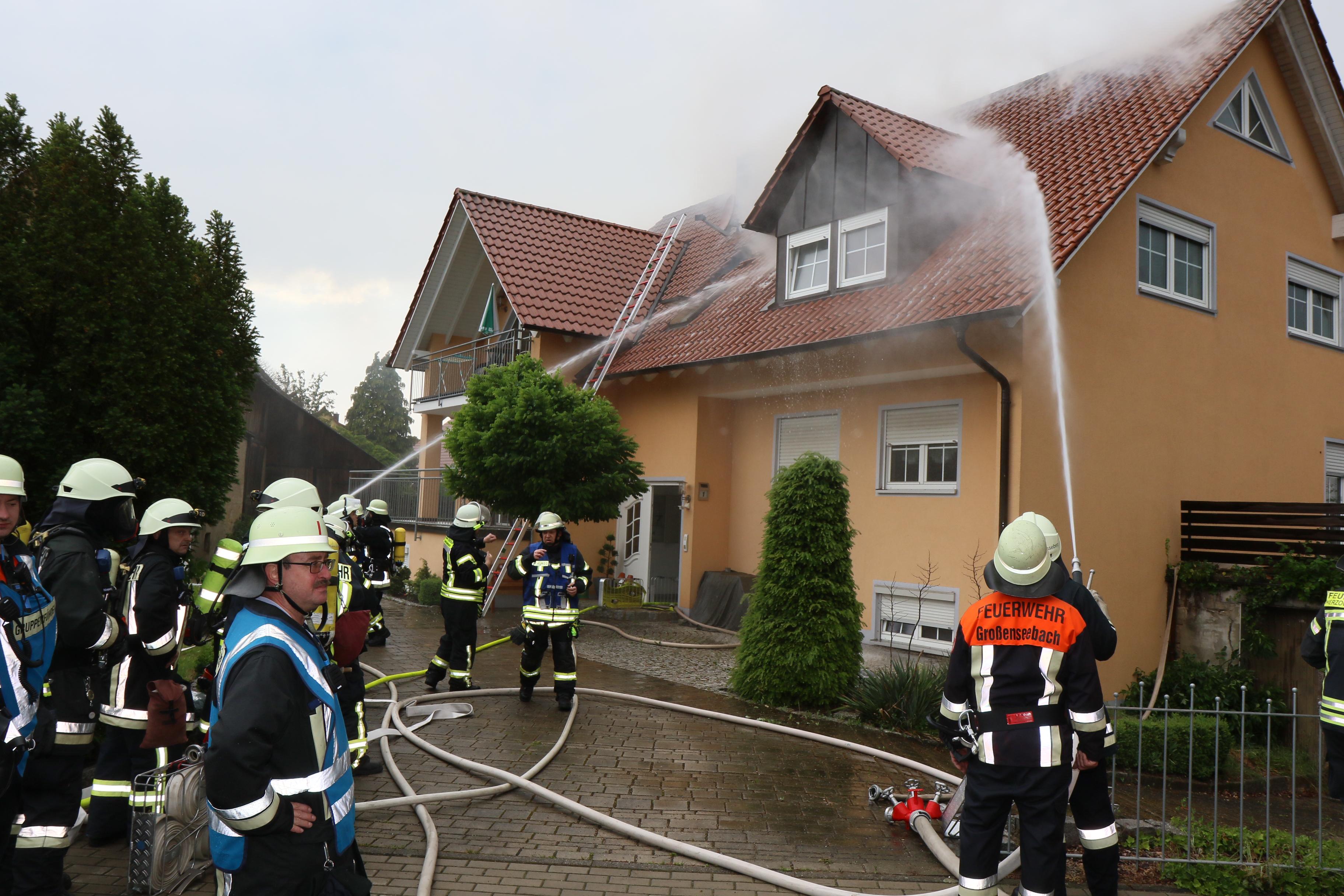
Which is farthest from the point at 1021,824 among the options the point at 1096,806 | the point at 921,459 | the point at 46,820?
the point at 921,459

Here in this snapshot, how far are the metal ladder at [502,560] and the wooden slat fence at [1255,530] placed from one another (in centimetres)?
999

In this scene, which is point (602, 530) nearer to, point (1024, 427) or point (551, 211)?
point (551, 211)

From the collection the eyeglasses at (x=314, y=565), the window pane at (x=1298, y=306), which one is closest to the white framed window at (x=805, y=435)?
the window pane at (x=1298, y=306)

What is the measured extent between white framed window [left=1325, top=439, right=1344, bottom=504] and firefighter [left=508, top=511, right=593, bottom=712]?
1225cm

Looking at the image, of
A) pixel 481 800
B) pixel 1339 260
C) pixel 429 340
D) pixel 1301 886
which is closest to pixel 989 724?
pixel 1301 886

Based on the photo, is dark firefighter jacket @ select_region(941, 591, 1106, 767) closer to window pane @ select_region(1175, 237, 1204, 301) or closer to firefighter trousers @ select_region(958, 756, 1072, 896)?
firefighter trousers @ select_region(958, 756, 1072, 896)

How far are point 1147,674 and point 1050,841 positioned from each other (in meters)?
8.47

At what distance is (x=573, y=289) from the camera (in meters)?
18.5

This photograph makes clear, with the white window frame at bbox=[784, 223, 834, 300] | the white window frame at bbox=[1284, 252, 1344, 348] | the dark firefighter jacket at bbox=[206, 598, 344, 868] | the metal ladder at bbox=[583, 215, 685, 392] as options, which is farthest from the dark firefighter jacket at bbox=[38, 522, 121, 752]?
the white window frame at bbox=[1284, 252, 1344, 348]

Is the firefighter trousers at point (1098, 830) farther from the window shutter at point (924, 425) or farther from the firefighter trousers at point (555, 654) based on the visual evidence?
the window shutter at point (924, 425)

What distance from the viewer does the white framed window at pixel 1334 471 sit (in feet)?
46.9

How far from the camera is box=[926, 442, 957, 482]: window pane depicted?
39.2ft

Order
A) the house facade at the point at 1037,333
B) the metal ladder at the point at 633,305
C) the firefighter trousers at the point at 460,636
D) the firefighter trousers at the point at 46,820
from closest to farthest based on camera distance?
the firefighter trousers at the point at 46,820 → the firefighter trousers at the point at 460,636 → the house facade at the point at 1037,333 → the metal ladder at the point at 633,305

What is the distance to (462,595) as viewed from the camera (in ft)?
30.5
